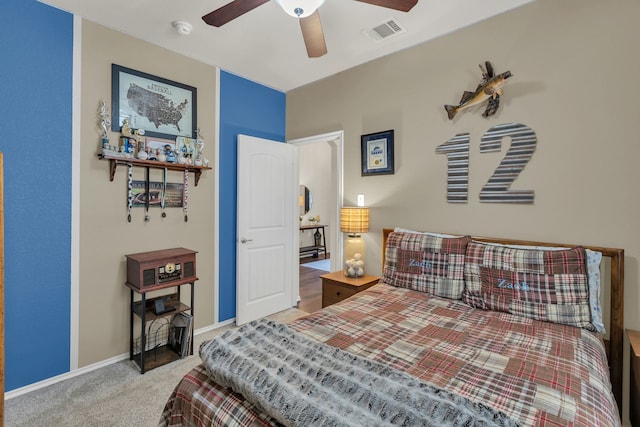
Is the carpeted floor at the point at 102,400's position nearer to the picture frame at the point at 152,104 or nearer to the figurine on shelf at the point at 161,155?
the figurine on shelf at the point at 161,155

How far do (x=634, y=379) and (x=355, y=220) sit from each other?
2.13m

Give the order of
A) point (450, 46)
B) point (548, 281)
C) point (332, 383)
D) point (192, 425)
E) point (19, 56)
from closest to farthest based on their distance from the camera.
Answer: point (332, 383)
point (192, 425)
point (548, 281)
point (19, 56)
point (450, 46)

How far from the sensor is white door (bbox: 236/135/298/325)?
11.2 feet

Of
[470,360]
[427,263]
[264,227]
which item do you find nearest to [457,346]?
[470,360]

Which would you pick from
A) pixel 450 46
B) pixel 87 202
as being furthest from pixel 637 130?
pixel 87 202

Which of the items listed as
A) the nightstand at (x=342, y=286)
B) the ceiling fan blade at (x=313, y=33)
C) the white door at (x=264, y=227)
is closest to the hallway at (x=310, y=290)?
the white door at (x=264, y=227)

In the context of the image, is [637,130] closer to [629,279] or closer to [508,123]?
[508,123]

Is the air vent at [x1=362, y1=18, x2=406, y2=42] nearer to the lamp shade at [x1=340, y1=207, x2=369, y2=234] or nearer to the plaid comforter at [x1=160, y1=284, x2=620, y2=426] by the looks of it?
the lamp shade at [x1=340, y1=207, x2=369, y2=234]

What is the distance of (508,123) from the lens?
235 centimetres

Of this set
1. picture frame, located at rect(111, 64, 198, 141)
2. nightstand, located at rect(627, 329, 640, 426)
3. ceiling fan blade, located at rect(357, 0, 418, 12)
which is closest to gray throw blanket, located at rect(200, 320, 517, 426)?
nightstand, located at rect(627, 329, 640, 426)

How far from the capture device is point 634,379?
5.95ft

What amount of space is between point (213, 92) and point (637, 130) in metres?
3.38

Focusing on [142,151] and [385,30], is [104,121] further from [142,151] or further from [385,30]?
[385,30]

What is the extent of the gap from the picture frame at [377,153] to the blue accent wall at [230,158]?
134 cm
